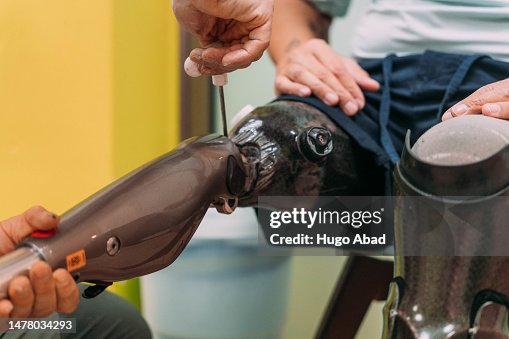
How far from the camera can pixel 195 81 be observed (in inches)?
61.9

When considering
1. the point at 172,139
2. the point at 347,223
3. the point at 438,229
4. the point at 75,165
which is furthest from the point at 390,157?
the point at 172,139

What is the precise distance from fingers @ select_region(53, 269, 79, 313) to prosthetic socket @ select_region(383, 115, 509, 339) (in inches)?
9.6

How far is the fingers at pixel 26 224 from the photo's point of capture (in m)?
0.53

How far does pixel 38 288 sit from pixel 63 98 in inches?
29.5

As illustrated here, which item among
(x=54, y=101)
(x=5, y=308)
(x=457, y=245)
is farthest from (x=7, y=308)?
(x=54, y=101)

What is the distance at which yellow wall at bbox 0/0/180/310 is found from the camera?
117 cm

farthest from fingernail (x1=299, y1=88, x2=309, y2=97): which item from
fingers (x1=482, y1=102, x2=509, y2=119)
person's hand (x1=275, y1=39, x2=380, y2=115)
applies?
fingers (x1=482, y1=102, x2=509, y2=119)

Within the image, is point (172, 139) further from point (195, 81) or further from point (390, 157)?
point (390, 157)

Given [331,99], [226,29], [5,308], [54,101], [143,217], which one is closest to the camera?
[5,308]

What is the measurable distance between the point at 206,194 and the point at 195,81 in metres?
0.95

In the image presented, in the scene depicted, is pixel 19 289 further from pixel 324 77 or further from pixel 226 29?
pixel 324 77

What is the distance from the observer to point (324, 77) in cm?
88

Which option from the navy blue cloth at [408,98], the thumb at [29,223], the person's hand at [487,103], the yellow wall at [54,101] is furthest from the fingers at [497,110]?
the yellow wall at [54,101]

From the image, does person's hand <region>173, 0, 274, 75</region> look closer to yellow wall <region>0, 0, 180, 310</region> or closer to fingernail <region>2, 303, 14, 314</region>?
fingernail <region>2, 303, 14, 314</region>
